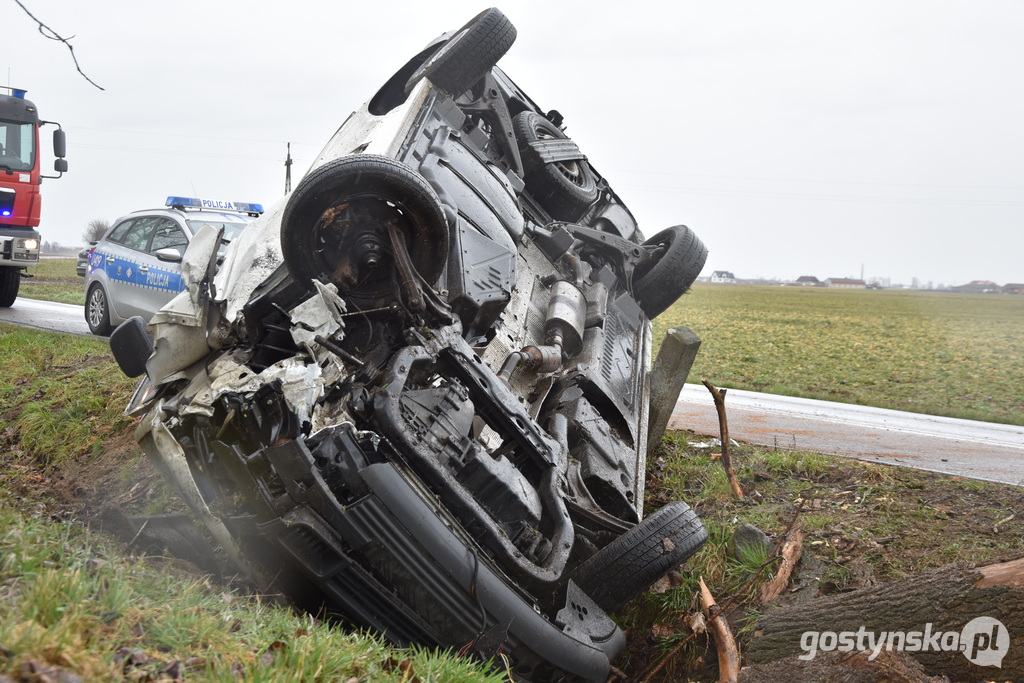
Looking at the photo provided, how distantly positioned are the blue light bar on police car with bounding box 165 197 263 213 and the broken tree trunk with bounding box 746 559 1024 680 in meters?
8.16

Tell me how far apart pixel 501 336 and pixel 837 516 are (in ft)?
7.53

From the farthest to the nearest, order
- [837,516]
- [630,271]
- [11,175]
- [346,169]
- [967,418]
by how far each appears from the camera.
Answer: [11,175], [967,418], [630,271], [837,516], [346,169]

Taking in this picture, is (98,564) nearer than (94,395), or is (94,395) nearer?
(98,564)

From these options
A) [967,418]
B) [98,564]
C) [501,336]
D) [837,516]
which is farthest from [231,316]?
[967,418]

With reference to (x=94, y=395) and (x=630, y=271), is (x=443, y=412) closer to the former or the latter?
(x=630, y=271)

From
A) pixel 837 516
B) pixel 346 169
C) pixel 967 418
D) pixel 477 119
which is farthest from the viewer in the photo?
pixel 967 418

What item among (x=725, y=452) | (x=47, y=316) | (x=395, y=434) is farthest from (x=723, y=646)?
(x=47, y=316)

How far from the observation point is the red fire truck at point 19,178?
457 inches

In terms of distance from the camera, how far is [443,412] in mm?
3727

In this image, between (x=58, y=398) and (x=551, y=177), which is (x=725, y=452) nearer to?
(x=551, y=177)

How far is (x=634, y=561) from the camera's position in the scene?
3867mm

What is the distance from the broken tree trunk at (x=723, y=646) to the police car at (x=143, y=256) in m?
6.48

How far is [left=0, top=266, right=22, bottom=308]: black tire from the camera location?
12070 millimetres

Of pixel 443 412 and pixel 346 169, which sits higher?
pixel 346 169
